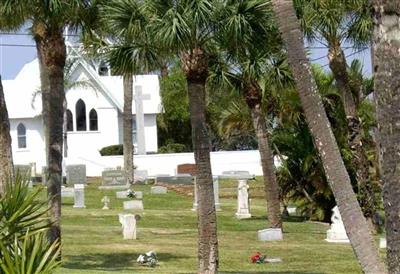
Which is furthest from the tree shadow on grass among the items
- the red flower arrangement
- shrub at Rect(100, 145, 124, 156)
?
shrub at Rect(100, 145, 124, 156)

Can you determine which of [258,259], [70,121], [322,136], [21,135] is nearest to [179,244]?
[258,259]

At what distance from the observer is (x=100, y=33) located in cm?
1758

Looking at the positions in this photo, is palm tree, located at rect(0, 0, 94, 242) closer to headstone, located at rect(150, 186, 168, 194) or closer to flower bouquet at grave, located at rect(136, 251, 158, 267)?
flower bouquet at grave, located at rect(136, 251, 158, 267)

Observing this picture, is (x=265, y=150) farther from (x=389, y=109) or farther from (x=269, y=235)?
(x=389, y=109)

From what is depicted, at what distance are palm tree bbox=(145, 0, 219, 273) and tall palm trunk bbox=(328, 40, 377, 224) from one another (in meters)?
8.54

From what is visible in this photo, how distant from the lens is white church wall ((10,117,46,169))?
2287 inches

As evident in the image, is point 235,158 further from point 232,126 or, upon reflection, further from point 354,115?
point 354,115

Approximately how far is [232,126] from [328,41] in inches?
329

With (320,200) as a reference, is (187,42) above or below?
above

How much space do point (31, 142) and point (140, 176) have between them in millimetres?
13901

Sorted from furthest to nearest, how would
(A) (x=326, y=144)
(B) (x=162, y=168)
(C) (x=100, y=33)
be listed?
(B) (x=162, y=168) < (C) (x=100, y=33) < (A) (x=326, y=144)

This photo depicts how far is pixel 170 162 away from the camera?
52031 mm

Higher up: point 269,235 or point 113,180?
point 113,180

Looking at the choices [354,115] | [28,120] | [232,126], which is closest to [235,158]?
[28,120]
